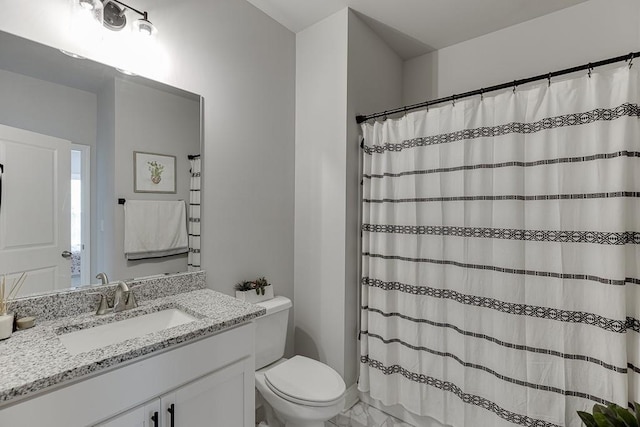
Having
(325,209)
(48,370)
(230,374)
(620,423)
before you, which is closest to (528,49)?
(325,209)

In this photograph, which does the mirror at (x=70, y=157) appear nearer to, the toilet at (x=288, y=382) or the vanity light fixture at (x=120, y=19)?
the vanity light fixture at (x=120, y=19)

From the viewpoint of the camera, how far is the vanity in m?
0.86

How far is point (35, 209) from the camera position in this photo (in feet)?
4.10

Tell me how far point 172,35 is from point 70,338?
4.82 feet

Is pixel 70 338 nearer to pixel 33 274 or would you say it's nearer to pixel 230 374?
pixel 33 274

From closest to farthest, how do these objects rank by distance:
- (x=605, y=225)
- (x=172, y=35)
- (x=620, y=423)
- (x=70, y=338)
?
(x=620, y=423)
(x=70, y=338)
(x=605, y=225)
(x=172, y=35)

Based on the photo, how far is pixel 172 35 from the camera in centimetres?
162

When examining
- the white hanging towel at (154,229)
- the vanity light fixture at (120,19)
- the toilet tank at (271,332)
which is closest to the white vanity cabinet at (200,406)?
the toilet tank at (271,332)

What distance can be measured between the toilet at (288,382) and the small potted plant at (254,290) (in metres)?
0.05

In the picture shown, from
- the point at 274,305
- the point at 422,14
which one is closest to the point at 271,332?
the point at 274,305

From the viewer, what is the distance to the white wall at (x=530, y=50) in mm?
1849

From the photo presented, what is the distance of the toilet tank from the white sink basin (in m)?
0.46

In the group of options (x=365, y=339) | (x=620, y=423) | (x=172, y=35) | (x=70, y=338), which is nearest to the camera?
(x=620, y=423)

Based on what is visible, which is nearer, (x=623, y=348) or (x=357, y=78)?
(x=623, y=348)
